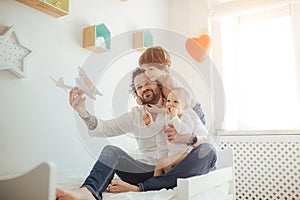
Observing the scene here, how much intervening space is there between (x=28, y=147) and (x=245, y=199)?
1211 millimetres

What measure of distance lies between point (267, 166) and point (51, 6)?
1.34 meters

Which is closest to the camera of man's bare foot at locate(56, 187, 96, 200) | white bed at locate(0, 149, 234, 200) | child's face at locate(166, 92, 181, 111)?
white bed at locate(0, 149, 234, 200)

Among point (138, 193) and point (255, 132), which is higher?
point (255, 132)

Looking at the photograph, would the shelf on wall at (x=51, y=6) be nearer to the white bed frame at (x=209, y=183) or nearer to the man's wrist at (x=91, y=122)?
the man's wrist at (x=91, y=122)

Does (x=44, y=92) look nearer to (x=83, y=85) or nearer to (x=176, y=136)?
(x=83, y=85)

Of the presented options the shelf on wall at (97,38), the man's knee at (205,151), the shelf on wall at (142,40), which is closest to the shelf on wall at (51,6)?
the shelf on wall at (97,38)

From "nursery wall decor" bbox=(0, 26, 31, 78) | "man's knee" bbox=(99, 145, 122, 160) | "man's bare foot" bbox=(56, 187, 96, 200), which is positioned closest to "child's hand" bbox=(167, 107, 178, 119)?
"man's knee" bbox=(99, 145, 122, 160)

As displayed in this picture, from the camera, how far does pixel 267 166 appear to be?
156 centimetres

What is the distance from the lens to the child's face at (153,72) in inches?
43.3

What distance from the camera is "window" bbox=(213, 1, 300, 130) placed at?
1.69 m

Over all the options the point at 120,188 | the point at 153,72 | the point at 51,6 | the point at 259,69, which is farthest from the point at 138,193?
the point at 259,69

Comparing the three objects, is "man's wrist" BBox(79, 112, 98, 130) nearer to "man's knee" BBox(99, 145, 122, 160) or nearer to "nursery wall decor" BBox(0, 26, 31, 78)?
"man's knee" BBox(99, 145, 122, 160)

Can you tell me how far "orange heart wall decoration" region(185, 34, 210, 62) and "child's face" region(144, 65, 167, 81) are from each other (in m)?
0.61

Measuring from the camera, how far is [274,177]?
1541 millimetres
